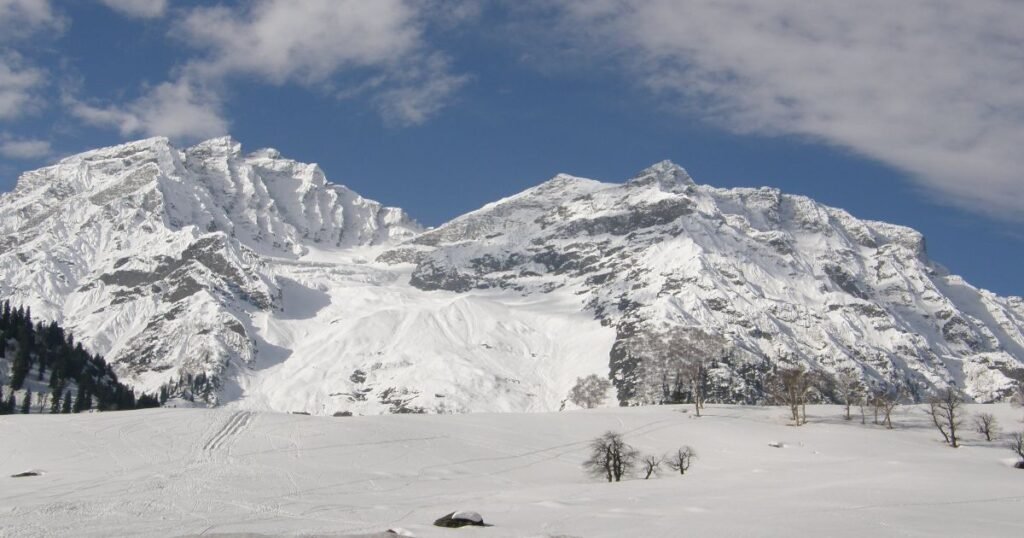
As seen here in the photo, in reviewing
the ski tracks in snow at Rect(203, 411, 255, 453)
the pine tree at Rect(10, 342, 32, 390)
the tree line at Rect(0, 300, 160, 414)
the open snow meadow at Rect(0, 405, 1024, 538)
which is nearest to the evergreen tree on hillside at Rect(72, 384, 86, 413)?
the tree line at Rect(0, 300, 160, 414)

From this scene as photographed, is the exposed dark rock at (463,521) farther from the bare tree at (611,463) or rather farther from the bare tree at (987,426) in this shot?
the bare tree at (987,426)

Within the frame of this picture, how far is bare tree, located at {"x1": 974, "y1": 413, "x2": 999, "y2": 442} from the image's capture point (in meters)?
117

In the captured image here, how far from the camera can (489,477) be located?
84688mm

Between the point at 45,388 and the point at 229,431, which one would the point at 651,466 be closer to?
the point at 229,431

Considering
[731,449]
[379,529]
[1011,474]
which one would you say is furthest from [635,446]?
[379,529]

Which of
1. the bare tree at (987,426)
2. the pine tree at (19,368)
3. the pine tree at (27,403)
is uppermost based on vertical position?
the pine tree at (19,368)

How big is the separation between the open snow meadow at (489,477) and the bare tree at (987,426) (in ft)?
5.54

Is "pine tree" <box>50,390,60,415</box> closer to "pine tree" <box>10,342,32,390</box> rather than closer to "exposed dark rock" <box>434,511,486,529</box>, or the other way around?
"pine tree" <box>10,342,32,390</box>

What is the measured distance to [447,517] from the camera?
1993 inches

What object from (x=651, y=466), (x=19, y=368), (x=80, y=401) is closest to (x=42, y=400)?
(x=80, y=401)

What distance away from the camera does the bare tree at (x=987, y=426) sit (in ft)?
384

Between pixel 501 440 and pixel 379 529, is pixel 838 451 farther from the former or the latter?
pixel 379 529

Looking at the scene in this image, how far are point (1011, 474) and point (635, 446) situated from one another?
43.4m

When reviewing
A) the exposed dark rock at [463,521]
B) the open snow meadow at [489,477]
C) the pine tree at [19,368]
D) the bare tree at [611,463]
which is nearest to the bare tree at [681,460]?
the open snow meadow at [489,477]
